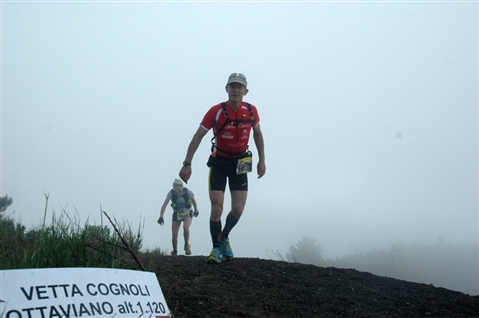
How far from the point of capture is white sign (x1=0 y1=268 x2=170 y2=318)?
2605 millimetres

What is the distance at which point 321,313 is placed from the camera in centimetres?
417

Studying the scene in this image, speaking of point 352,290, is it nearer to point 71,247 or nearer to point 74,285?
point 71,247

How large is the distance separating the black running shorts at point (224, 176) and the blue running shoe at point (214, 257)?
2.45ft

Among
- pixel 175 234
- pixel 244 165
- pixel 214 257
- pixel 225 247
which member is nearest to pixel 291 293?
pixel 214 257

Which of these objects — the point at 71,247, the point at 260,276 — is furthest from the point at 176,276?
the point at 71,247

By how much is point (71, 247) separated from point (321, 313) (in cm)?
208

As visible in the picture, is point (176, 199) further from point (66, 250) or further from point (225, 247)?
point (66, 250)

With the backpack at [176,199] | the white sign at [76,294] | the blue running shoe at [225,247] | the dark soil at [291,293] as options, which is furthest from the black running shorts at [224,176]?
the backpack at [176,199]

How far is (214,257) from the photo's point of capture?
238 inches

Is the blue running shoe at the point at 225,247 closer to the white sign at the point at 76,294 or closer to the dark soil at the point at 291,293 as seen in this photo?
the dark soil at the point at 291,293

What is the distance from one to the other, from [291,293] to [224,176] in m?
1.97

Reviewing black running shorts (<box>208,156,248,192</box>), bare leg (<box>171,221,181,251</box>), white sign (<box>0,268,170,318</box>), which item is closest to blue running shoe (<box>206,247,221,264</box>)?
black running shorts (<box>208,156,248,192</box>)

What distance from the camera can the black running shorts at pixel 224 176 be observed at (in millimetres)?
6172

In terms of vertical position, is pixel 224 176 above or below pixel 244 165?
below
